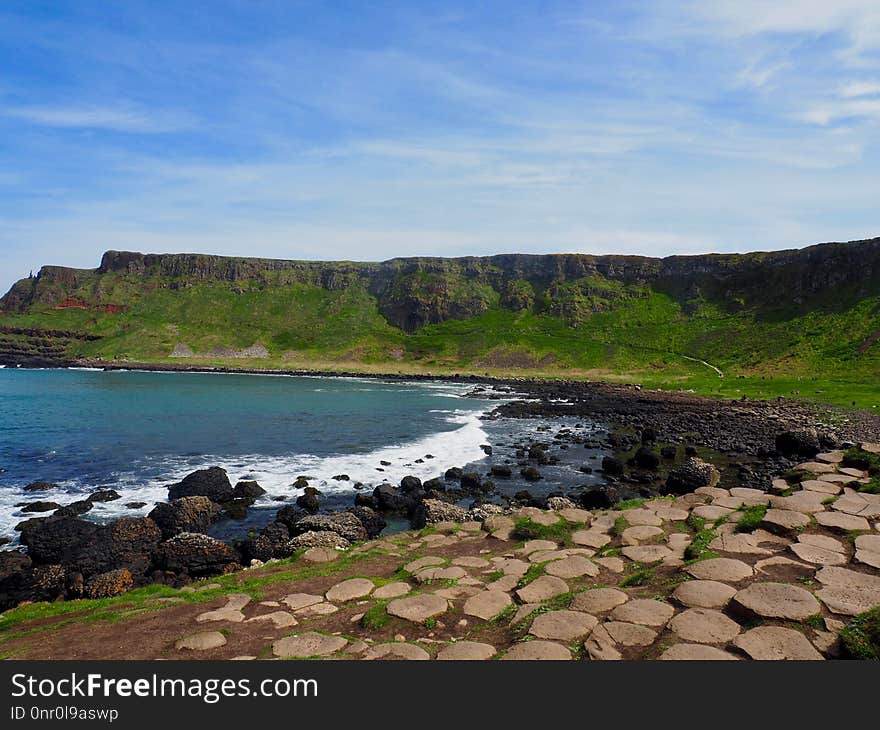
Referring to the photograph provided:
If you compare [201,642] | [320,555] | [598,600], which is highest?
[598,600]

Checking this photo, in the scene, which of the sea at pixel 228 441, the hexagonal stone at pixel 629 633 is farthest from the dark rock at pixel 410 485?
the hexagonal stone at pixel 629 633

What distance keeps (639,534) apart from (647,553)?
1242 mm

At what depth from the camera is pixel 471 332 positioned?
171000mm

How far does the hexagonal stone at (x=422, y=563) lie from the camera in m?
11.3

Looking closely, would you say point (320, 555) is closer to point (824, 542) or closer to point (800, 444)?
point (824, 542)

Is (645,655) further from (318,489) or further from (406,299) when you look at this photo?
(406,299)

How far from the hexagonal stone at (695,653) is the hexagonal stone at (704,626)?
0.68 feet

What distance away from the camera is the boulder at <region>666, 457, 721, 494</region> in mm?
24203

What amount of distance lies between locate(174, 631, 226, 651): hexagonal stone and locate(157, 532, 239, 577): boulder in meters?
11.3

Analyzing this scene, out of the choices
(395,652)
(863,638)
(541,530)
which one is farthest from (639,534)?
(395,652)

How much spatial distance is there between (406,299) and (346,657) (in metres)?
188

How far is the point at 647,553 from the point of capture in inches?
415

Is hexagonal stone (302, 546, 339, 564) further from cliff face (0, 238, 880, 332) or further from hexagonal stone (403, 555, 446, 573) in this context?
cliff face (0, 238, 880, 332)

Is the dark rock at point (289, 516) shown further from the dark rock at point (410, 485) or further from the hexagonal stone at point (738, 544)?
the hexagonal stone at point (738, 544)
